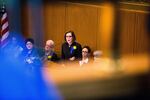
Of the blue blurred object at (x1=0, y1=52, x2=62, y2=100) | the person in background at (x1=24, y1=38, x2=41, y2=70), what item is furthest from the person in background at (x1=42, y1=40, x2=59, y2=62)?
the blue blurred object at (x1=0, y1=52, x2=62, y2=100)

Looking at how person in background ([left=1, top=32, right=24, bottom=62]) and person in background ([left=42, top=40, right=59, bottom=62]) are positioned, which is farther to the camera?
person in background ([left=42, top=40, right=59, bottom=62])

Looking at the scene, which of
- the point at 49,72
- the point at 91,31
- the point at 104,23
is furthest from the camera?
the point at 91,31

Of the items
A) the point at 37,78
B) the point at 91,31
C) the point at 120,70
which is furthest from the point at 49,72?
the point at 91,31

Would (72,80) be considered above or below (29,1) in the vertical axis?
below

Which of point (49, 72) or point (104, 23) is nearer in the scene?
point (104, 23)

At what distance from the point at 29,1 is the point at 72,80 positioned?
147 millimetres

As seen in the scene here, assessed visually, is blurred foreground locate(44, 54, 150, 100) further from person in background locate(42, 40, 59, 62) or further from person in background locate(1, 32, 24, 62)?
person in background locate(42, 40, 59, 62)

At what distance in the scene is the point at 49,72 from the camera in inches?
26.7

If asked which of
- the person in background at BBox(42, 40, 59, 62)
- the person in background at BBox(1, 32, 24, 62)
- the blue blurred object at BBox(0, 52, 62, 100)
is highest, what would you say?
the person in background at BBox(1, 32, 24, 62)

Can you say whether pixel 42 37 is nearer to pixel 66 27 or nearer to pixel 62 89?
pixel 62 89

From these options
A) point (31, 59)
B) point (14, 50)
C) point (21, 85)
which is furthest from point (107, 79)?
point (31, 59)

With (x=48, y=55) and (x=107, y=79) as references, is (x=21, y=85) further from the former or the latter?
(x=48, y=55)

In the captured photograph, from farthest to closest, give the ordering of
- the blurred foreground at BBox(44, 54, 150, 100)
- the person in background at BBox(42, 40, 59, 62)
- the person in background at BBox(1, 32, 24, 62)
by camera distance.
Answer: the person in background at BBox(42, 40, 59, 62), the person in background at BBox(1, 32, 24, 62), the blurred foreground at BBox(44, 54, 150, 100)

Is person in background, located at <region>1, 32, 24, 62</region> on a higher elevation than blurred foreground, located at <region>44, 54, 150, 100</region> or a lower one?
higher
